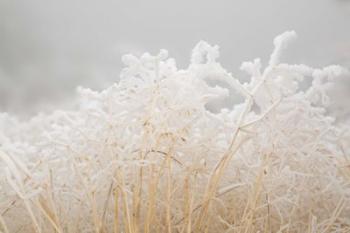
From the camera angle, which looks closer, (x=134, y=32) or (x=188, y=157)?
(x=188, y=157)

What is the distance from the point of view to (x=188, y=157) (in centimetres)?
38

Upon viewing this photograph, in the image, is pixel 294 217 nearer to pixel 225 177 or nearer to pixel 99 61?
pixel 225 177

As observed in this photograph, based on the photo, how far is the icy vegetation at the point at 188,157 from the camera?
35cm

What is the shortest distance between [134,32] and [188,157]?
54.7 inches

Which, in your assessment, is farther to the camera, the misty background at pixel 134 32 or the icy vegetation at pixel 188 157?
the misty background at pixel 134 32

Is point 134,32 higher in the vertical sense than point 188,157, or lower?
higher

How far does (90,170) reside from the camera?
1.20 feet

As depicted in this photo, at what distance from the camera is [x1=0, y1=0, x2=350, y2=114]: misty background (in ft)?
5.21

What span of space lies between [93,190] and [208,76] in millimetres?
120

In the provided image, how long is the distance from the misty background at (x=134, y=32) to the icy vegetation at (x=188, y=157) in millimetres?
1093

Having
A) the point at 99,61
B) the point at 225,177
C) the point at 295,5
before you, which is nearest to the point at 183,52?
the point at 99,61

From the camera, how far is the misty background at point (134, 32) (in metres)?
1.59

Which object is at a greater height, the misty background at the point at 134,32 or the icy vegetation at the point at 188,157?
the misty background at the point at 134,32

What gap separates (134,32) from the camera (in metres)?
1.72
